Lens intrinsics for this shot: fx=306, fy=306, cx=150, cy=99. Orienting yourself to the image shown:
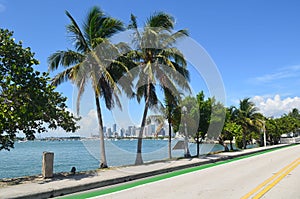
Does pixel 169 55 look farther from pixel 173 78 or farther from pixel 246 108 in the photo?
pixel 246 108

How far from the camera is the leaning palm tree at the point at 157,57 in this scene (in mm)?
20141

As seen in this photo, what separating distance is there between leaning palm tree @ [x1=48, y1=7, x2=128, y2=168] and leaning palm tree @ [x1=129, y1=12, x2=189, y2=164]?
2.54 metres

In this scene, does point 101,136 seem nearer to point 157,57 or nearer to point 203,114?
point 157,57

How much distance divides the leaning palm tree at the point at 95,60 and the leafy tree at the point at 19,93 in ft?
15.2

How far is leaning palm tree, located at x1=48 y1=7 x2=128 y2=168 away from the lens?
1672cm

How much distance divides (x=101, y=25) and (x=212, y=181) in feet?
35.4

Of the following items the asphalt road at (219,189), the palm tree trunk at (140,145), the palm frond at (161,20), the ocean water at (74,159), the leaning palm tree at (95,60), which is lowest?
the ocean water at (74,159)

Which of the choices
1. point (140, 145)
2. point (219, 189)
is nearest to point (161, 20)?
point (140, 145)

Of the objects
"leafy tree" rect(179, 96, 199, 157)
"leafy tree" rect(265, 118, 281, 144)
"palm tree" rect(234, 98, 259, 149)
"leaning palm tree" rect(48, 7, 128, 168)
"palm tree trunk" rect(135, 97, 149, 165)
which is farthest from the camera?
"leafy tree" rect(265, 118, 281, 144)

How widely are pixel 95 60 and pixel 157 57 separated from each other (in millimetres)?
4949

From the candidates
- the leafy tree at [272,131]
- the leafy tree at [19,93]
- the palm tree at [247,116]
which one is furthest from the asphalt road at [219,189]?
the leafy tree at [272,131]

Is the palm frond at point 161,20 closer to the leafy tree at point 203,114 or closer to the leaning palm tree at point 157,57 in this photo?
the leaning palm tree at point 157,57

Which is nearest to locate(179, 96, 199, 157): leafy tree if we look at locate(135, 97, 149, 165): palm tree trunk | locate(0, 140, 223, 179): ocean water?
locate(0, 140, 223, 179): ocean water

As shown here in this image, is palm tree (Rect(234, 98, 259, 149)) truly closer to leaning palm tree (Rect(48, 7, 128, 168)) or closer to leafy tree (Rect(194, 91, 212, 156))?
leafy tree (Rect(194, 91, 212, 156))
